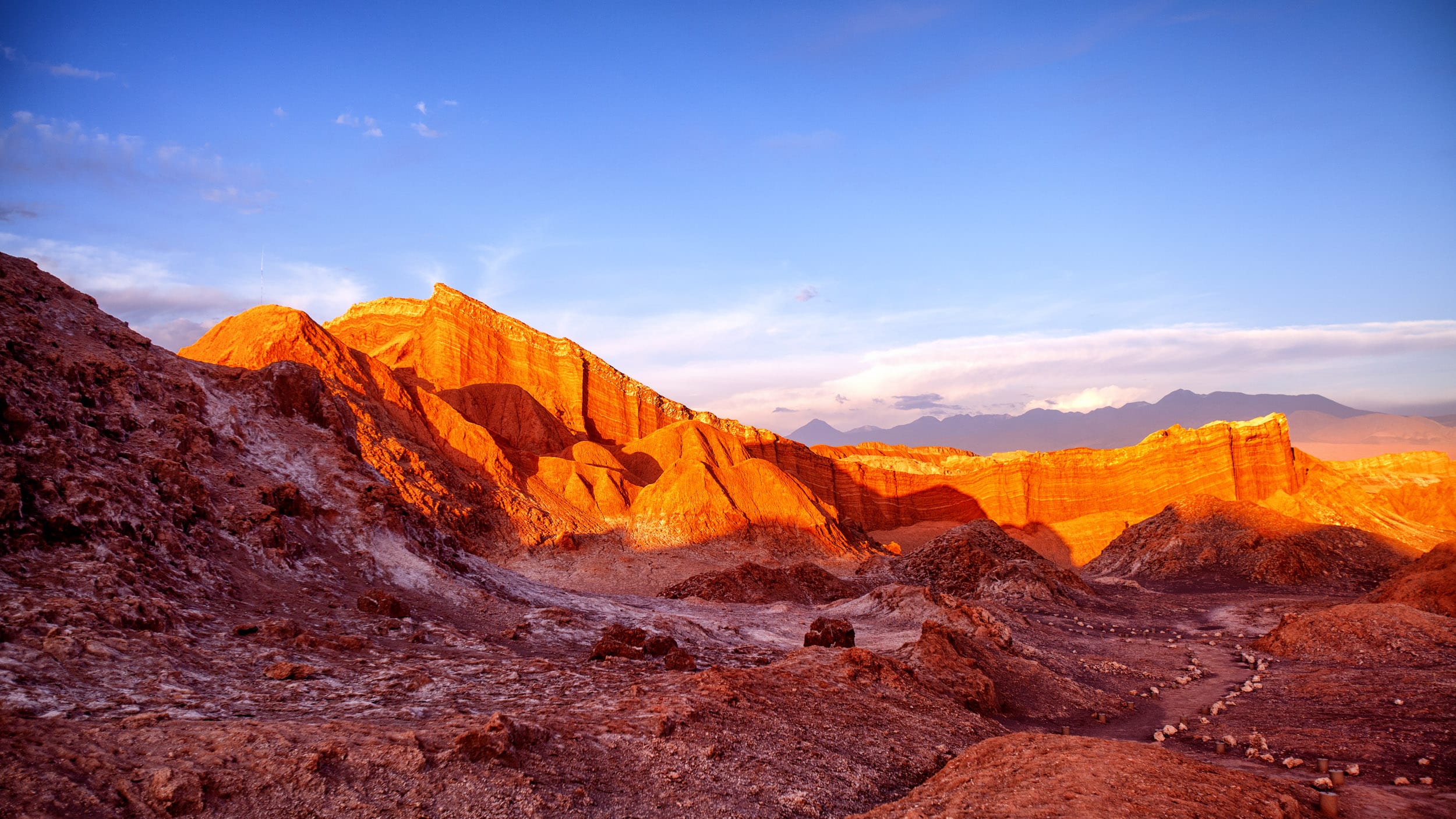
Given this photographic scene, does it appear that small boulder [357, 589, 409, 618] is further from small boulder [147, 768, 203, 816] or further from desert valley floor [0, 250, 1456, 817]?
small boulder [147, 768, 203, 816]

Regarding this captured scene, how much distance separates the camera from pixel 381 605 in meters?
10.9

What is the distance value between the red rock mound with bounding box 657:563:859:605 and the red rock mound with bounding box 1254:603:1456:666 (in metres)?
14.0

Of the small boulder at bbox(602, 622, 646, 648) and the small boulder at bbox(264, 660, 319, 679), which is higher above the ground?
the small boulder at bbox(264, 660, 319, 679)

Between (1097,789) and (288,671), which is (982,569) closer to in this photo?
(1097,789)

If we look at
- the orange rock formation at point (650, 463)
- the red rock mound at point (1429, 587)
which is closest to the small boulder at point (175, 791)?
the red rock mound at point (1429, 587)

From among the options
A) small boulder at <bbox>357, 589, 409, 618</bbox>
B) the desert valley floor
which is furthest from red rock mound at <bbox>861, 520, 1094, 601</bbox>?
small boulder at <bbox>357, 589, 409, 618</bbox>

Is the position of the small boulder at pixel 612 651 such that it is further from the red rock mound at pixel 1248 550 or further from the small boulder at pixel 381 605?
the red rock mound at pixel 1248 550

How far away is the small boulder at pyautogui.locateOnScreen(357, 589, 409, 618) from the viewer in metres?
10.8

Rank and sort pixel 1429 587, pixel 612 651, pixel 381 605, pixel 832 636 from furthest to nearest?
pixel 1429 587
pixel 832 636
pixel 612 651
pixel 381 605

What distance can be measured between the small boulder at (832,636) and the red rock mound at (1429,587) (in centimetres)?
1412

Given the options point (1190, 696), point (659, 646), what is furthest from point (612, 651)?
point (1190, 696)

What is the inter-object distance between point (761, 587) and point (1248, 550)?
2602cm

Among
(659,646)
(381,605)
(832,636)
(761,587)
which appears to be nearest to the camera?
(381,605)

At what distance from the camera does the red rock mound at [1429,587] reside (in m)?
18.9
